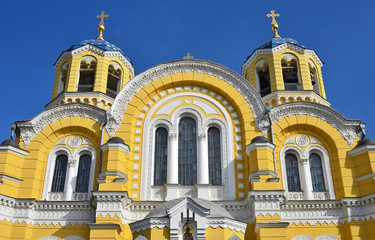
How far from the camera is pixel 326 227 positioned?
18828mm

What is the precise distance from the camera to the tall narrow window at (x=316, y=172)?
2027 cm

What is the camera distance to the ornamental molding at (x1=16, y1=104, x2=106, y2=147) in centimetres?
2094

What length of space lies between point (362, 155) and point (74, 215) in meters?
13.1

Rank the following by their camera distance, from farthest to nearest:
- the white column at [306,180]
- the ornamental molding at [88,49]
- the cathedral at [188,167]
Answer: the ornamental molding at [88,49] < the white column at [306,180] < the cathedral at [188,167]

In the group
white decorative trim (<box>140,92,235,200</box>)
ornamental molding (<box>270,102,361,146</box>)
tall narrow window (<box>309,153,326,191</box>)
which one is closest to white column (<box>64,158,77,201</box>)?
white decorative trim (<box>140,92,235,200</box>)

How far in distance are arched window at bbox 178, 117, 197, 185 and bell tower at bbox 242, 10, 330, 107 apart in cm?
581

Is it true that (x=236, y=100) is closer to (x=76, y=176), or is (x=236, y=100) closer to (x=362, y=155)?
(x=362, y=155)

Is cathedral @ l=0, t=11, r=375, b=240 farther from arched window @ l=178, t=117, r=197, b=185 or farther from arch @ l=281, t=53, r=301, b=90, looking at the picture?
arch @ l=281, t=53, r=301, b=90

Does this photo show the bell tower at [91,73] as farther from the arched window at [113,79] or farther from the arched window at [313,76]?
the arched window at [313,76]

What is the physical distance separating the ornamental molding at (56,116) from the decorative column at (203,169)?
16.0ft

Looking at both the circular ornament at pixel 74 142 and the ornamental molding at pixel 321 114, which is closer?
the circular ornament at pixel 74 142

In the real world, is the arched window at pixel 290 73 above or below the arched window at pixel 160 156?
above

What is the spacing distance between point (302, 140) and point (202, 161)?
16.8 feet

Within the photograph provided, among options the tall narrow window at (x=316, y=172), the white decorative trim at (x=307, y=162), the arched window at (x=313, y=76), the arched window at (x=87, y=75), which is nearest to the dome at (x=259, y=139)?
the white decorative trim at (x=307, y=162)
